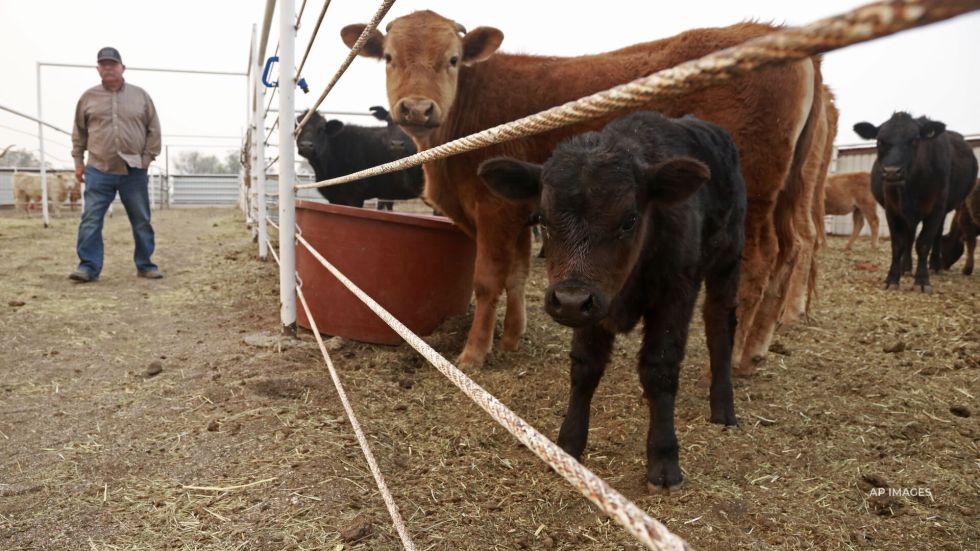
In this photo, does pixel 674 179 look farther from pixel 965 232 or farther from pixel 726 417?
pixel 965 232

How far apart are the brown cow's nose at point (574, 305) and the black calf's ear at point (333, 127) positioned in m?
8.02

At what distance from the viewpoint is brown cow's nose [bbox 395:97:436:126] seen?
3.52 meters

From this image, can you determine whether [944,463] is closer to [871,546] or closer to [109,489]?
[871,546]

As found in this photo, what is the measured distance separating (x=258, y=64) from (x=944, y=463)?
743 centimetres

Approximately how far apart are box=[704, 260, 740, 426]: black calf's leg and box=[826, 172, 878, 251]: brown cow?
1201 centimetres

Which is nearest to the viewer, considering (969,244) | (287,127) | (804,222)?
(287,127)

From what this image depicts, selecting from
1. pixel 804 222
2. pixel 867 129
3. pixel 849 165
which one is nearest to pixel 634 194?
pixel 804 222

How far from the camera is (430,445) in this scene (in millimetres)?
2609

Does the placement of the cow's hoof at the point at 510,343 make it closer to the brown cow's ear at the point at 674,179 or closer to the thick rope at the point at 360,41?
the thick rope at the point at 360,41

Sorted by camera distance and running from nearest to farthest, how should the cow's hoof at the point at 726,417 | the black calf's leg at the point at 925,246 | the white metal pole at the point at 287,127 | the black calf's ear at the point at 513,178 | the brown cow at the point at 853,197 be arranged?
the black calf's ear at the point at 513,178 < the cow's hoof at the point at 726,417 < the white metal pole at the point at 287,127 < the black calf's leg at the point at 925,246 < the brown cow at the point at 853,197

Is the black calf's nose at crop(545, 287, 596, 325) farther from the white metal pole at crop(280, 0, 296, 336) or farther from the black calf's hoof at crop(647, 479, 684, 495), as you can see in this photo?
the white metal pole at crop(280, 0, 296, 336)

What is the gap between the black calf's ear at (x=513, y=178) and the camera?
1.97 metres

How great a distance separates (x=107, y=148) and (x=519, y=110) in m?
4.55

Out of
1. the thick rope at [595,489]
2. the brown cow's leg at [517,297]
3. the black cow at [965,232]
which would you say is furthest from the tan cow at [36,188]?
the black cow at [965,232]
